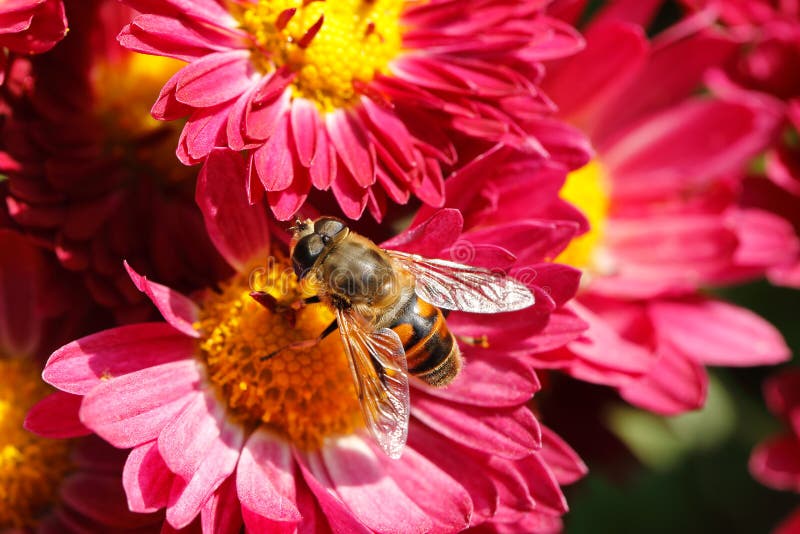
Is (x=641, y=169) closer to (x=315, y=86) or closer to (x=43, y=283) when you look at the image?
(x=315, y=86)

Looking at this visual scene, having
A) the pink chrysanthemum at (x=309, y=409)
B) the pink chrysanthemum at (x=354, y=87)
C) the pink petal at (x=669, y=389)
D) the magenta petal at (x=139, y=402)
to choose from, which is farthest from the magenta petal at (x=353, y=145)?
the pink petal at (x=669, y=389)

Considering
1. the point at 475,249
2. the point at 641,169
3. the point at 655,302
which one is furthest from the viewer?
the point at 641,169

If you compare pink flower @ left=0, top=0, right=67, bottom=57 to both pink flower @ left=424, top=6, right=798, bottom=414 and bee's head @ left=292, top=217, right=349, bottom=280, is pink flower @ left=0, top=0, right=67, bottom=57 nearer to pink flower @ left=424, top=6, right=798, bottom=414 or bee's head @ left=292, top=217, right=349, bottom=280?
bee's head @ left=292, top=217, right=349, bottom=280

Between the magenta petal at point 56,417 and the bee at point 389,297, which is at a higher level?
the bee at point 389,297

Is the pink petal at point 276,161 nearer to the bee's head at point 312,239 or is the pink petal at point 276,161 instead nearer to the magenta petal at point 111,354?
the bee's head at point 312,239

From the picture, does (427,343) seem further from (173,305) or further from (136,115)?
(136,115)

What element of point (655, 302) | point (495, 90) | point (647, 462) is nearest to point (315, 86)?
point (495, 90)
